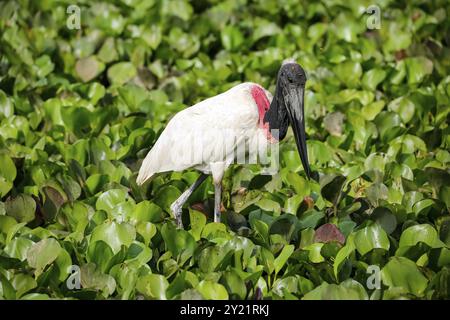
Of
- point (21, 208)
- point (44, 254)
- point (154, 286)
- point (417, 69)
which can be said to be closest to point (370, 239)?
point (154, 286)

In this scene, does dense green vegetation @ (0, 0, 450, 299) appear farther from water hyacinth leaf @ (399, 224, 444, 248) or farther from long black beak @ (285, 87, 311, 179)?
long black beak @ (285, 87, 311, 179)

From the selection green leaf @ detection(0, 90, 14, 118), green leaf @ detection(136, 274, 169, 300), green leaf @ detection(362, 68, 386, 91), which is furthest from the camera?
green leaf @ detection(362, 68, 386, 91)

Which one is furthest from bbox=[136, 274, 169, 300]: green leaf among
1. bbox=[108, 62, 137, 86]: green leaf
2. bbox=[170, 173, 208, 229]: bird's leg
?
bbox=[108, 62, 137, 86]: green leaf

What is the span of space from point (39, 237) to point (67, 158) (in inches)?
52.6

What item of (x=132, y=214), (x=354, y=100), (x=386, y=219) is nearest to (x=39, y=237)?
(x=132, y=214)

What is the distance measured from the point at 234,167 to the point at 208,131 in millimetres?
677

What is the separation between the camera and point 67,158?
6.85 metres

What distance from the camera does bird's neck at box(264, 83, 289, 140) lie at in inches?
238

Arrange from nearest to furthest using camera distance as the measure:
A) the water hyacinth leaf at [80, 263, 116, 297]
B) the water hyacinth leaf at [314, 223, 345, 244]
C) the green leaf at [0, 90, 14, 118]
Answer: the water hyacinth leaf at [80, 263, 116, 297] < the water hyacinth leaf at [314, 223, 345, 244] < the green leaf at [0, 90, 14, 118]

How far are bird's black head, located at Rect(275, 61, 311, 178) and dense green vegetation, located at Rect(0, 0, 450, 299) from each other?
43cm

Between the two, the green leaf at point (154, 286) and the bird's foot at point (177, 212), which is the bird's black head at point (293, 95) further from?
the green leaf at point (154, 286)

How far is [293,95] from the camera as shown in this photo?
5938mm

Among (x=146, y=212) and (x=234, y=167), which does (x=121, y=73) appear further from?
(x=146, y=212)

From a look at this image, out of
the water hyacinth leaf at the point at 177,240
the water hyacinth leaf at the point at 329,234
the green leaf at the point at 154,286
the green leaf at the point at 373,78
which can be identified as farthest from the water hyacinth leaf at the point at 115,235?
the green leaf at the point at 373,78
